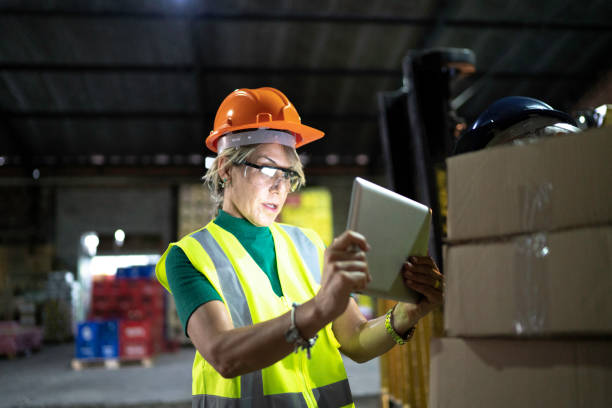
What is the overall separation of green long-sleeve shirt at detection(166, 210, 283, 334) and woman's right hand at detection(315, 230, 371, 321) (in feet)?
1.46

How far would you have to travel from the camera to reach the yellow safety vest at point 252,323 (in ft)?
4.83

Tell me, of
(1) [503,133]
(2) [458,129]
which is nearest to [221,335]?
(1) [503,133]

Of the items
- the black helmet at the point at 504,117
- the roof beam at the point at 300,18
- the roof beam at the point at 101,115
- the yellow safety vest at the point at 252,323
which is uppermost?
the roof beam at the point at 300,18

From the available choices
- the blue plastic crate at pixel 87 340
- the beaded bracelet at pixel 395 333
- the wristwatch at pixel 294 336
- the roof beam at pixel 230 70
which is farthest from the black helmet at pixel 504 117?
the roof beam at pixel 230 70

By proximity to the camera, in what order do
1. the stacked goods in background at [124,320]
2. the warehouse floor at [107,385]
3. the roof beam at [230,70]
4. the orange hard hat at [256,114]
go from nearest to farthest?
the orange hard hat at [256,114] → the warehouse floor at [107,385] → the stacked goods in background at [124,320] → the roof beam at [230,70]

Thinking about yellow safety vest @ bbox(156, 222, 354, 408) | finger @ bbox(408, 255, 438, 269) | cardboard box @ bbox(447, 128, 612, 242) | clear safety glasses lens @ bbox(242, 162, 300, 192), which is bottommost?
yellow safety vest @ bbox(156, 222, 354, 408)

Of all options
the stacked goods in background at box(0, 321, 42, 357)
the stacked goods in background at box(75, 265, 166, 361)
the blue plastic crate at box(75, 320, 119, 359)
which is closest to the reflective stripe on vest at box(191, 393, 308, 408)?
the stacked goods in background at box(75, 265, 166, 361)

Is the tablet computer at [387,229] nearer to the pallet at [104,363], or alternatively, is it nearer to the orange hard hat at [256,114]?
the orange hard hat at [256,114]

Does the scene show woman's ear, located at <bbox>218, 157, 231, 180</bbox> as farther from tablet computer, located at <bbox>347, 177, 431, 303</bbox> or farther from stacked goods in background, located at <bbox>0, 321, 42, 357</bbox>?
stacked goods in background, located at <bbox>0, 321, 42, 357</bbox>

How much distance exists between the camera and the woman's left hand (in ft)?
4.47

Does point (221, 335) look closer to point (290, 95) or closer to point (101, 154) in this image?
point (290, 95)

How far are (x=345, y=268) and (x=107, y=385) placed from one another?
757 cm

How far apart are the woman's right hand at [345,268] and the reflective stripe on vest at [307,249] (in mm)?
621

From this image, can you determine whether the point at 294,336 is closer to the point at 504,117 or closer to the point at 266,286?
the point at 266,286
